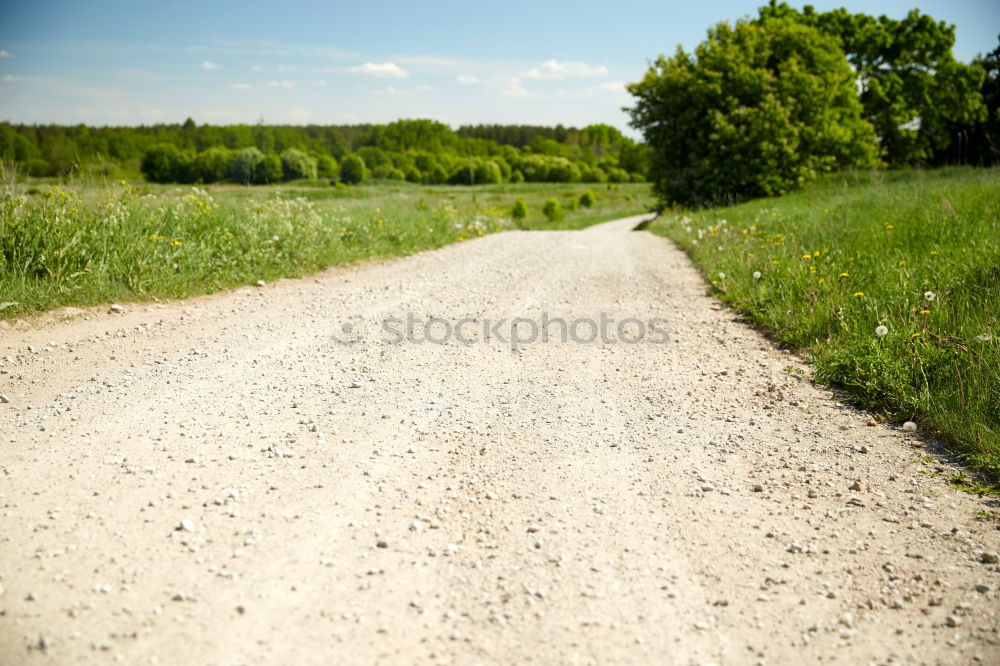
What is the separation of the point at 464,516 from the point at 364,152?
102461 mm

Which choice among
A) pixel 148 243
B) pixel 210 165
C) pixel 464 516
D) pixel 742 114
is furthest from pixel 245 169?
pixel 210 165

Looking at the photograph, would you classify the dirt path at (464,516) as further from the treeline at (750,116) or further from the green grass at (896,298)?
the treeline at (750,116)

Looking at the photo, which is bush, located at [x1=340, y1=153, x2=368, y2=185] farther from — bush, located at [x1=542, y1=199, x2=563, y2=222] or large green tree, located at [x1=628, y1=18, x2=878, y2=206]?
large green tree, located at [x1=628, y1=18, x2=878, y2=206]

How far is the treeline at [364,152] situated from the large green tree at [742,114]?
1.94 m

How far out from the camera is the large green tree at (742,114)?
23.0m

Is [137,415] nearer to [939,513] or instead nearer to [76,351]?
[76,351]

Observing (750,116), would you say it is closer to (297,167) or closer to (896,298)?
(896,298)

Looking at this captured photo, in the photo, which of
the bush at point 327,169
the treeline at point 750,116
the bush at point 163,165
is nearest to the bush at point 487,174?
the bush at point 327,169

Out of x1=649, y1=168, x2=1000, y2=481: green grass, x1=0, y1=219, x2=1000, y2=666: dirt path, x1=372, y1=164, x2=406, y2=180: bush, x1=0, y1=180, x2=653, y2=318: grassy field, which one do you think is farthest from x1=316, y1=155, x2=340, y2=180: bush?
x1=0, y1=219, x2=1000, y2=666: dirt path

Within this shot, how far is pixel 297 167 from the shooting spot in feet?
243

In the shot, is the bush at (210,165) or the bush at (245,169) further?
the bush at (210,165)

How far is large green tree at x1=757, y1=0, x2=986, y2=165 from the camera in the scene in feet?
116

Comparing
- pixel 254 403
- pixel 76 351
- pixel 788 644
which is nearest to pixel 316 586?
pixel 788 644

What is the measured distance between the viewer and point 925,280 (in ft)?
20.4
